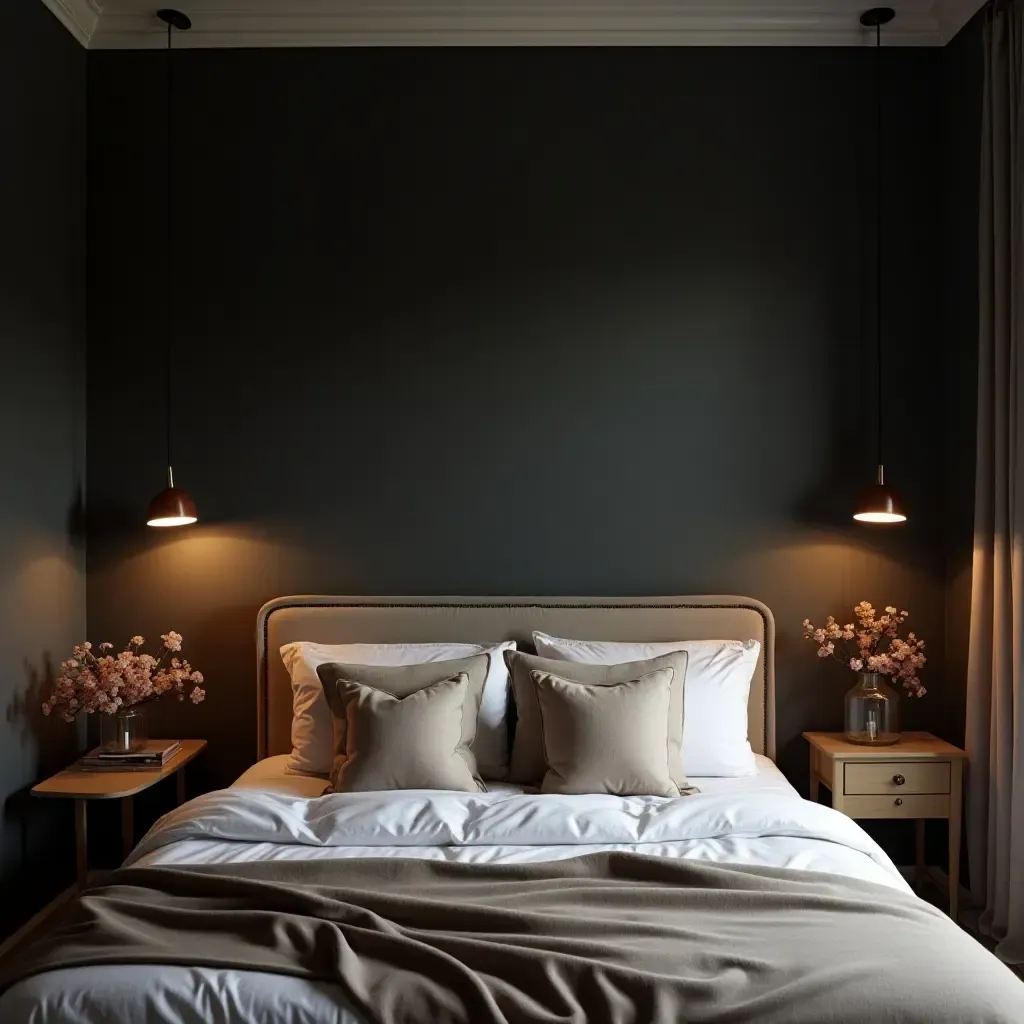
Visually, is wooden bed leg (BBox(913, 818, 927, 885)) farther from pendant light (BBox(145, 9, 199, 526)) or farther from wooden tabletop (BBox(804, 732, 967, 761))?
pendant light (BBox(145, 9, 199, 526))

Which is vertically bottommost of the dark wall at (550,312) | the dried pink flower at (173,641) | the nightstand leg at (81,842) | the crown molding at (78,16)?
the nightstand leg at (81,842)

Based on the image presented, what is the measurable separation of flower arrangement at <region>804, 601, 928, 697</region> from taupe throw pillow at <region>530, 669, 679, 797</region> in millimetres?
923

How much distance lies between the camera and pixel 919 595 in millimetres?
4105

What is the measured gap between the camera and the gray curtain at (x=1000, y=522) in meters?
3.41

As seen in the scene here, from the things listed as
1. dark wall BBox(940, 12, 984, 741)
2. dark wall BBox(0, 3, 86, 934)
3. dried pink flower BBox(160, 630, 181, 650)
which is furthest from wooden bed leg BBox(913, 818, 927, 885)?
dark wall BBox(0, 3, 86, 934)

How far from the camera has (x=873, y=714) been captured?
150 inches

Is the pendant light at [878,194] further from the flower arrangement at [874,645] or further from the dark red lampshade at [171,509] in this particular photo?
the dark red lampshade at [171,509]

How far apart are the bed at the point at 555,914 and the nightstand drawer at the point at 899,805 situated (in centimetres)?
45

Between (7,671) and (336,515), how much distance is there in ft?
4.20

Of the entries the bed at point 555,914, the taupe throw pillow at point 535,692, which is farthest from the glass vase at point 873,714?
the taupe throw pillow at point 535,692

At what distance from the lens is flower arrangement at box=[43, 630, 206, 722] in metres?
3.66

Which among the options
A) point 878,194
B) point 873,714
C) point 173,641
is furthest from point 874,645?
point 173,641

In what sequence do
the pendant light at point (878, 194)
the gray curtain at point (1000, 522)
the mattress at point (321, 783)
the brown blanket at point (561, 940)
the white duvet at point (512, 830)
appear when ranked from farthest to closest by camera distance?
the pendant light at point (878, 194) → the gray curtain at point (1000, 522) → the mattress at point (321, 783) → the white duvet at point (512, 830) → the brown blanket at point (561, 940)

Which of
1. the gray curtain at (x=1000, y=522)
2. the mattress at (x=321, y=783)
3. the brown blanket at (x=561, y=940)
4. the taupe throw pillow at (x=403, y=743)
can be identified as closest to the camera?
the brown blanket at (x=561, y=940)
